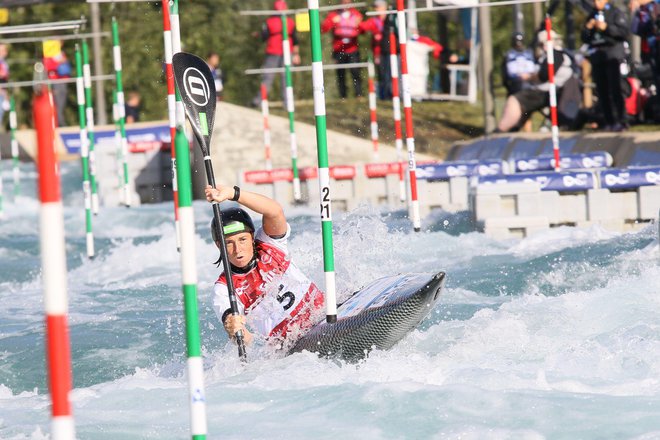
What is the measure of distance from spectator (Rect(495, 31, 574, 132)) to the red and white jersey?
927 cm

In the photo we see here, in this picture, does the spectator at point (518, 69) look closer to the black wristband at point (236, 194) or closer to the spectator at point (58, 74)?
the spectator at point (58, 74)

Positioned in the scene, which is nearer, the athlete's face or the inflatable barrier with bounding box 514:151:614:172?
the athlete's face

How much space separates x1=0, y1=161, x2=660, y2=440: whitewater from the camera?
5.18 m

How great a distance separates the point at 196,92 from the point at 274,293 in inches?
46.0

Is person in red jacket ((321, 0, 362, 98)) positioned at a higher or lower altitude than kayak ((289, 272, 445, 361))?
higher

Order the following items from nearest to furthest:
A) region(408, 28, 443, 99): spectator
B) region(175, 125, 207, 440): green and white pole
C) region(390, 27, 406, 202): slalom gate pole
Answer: region(175, 125, 207, 440): green and white pole
region(390, 27, 406, 202): slalom gate pole
region(408, 28, 443, 99): spectator

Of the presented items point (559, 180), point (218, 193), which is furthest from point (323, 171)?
point (559, 180)

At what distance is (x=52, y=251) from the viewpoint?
117 inches

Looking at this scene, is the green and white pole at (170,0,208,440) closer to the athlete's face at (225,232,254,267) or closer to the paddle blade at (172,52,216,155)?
the athlete's face at (225,232,254,267)

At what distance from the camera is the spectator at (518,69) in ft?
53.3

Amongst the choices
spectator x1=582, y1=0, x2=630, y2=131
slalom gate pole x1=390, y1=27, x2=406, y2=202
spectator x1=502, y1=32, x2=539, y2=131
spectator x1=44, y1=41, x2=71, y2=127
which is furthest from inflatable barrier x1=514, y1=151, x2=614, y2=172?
spectator x1=44, y1=41, x2=71, y2=127

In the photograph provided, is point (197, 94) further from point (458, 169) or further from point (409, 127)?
point (458, 169)

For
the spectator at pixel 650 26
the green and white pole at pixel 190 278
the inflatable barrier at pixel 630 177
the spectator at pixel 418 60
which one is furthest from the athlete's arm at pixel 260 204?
the spectator at pixel 418 60

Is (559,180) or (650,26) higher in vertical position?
(650,26)
